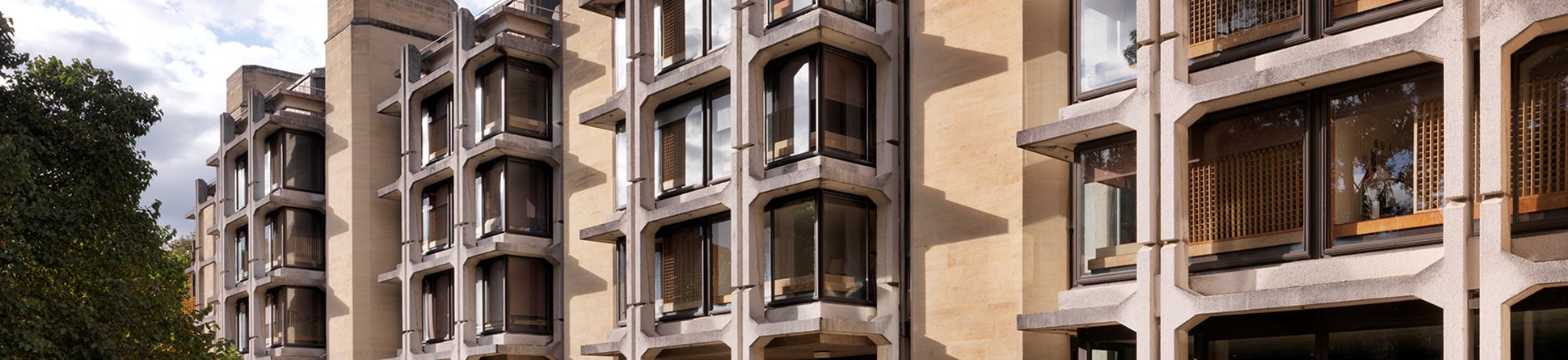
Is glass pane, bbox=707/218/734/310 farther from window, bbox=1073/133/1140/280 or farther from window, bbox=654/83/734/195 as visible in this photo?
window, bbox=1073/133/1140/280

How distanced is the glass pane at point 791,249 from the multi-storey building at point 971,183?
5 cm

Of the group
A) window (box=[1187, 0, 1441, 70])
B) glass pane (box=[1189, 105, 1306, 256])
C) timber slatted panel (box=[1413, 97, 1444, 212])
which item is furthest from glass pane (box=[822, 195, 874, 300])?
timber slatted panel (box=[1413, 97, 1444, 212])

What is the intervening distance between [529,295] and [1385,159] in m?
20.7

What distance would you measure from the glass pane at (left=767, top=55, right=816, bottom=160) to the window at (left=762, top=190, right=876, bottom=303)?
2.70 ft

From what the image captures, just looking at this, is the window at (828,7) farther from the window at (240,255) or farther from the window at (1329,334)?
the window at (240,255)

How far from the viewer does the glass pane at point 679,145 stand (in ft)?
81.4

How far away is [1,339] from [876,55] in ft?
44.5

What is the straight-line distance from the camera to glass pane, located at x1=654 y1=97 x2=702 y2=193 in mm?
24812

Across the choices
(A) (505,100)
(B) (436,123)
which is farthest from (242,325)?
(A) (505,100)

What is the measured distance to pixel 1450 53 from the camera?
13.6 metres

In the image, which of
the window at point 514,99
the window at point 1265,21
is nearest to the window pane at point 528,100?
the window at point 514,99

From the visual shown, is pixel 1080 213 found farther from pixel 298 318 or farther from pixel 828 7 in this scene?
pixel 298 318

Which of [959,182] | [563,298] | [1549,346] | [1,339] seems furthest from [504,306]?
[1549,346]

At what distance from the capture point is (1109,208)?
17828 mm
